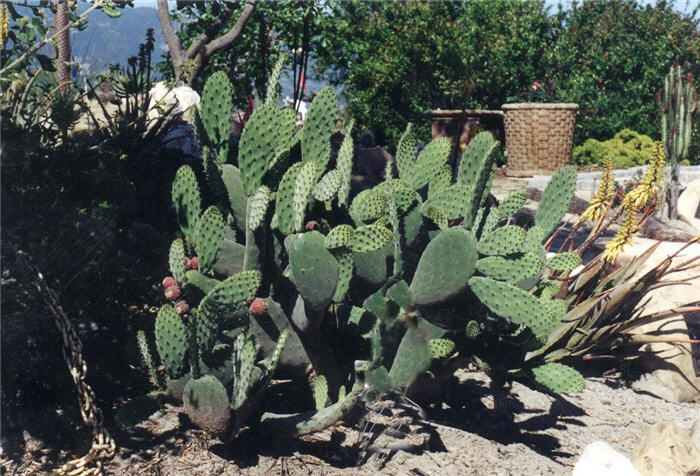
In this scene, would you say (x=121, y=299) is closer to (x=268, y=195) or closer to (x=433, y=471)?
(x=268, y=195)

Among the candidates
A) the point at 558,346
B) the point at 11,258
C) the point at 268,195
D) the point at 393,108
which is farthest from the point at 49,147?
the point at 393,108

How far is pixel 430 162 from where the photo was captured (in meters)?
3.75

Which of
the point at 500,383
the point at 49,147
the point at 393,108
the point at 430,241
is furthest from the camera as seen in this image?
the point at 393,108

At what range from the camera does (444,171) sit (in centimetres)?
387

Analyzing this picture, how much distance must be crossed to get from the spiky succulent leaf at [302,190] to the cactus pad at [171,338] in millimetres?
635

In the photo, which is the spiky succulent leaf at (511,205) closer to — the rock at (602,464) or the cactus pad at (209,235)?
the rock at (602,464)

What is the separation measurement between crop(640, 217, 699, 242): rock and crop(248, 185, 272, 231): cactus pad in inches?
197

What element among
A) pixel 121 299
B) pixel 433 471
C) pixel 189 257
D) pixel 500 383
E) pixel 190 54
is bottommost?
pixel 433 471

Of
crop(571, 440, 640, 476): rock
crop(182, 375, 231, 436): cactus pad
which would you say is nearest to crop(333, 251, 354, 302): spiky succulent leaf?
crop(182, 375, 231, 436): cactus pad

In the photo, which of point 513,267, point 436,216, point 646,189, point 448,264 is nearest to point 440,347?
point 448,264

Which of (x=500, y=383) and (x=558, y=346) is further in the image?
(x=558, y=346)

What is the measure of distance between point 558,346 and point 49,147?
120 inches

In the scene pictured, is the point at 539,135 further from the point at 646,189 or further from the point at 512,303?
the point at 512,303

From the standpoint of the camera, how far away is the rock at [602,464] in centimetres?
310
